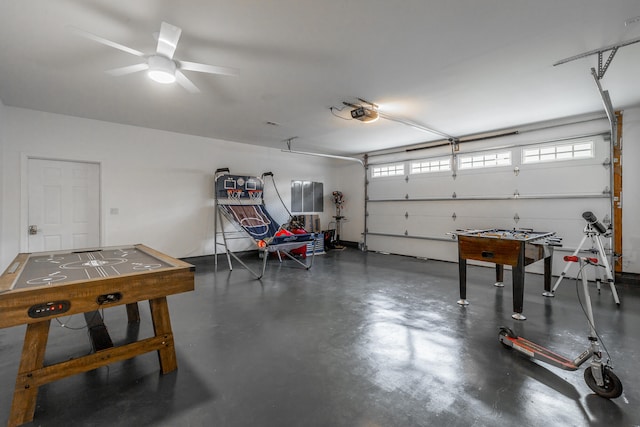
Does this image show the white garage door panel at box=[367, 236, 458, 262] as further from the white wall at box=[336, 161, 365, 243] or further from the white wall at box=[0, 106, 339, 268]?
the white wall at box=[0, 106, 339, 268]

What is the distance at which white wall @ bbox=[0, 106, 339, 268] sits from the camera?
414 cm

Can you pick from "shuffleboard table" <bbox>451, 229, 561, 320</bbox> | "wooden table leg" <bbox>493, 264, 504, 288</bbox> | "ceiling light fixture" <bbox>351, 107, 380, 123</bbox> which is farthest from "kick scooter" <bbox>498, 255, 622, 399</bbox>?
"ceiling light fixture" <bbox>351, 107, 380, 123</bbox>

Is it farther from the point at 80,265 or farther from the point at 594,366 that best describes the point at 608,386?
the point at 80,265

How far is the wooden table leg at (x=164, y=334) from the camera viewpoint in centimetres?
202

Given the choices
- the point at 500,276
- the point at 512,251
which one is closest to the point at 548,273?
the point at 500,276

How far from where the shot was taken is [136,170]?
5.20 meters

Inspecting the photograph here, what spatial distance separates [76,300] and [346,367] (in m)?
1.79

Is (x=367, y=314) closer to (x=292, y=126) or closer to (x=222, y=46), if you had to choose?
(x=222, y=46)

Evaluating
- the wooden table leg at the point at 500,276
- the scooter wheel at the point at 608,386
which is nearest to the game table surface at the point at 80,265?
the scooter wheel at the point at 608,386

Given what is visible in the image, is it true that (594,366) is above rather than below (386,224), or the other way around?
below

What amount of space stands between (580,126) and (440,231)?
9.68ft

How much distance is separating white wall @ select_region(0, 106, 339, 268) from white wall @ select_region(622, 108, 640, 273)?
21.6 ft

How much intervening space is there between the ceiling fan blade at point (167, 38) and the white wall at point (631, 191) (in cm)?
609

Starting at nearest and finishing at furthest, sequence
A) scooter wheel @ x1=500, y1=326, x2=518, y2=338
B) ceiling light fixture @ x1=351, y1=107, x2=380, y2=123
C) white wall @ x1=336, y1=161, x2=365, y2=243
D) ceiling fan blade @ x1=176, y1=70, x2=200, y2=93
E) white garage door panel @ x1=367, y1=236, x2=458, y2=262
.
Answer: scooter wheel @ x1=500, y1=326, x2=518, y2=338 < ceiling fan blade @ x1=176, y1=70, x2=200, y2=93 < ceiling light fixture @ x1=351, y1=107, x2=380, y2=123 < white garage door panel @ x1=367, y1=236, x2=458, y2=262 < white wall @ x1=336, y1=161, x2=365, y2=243
